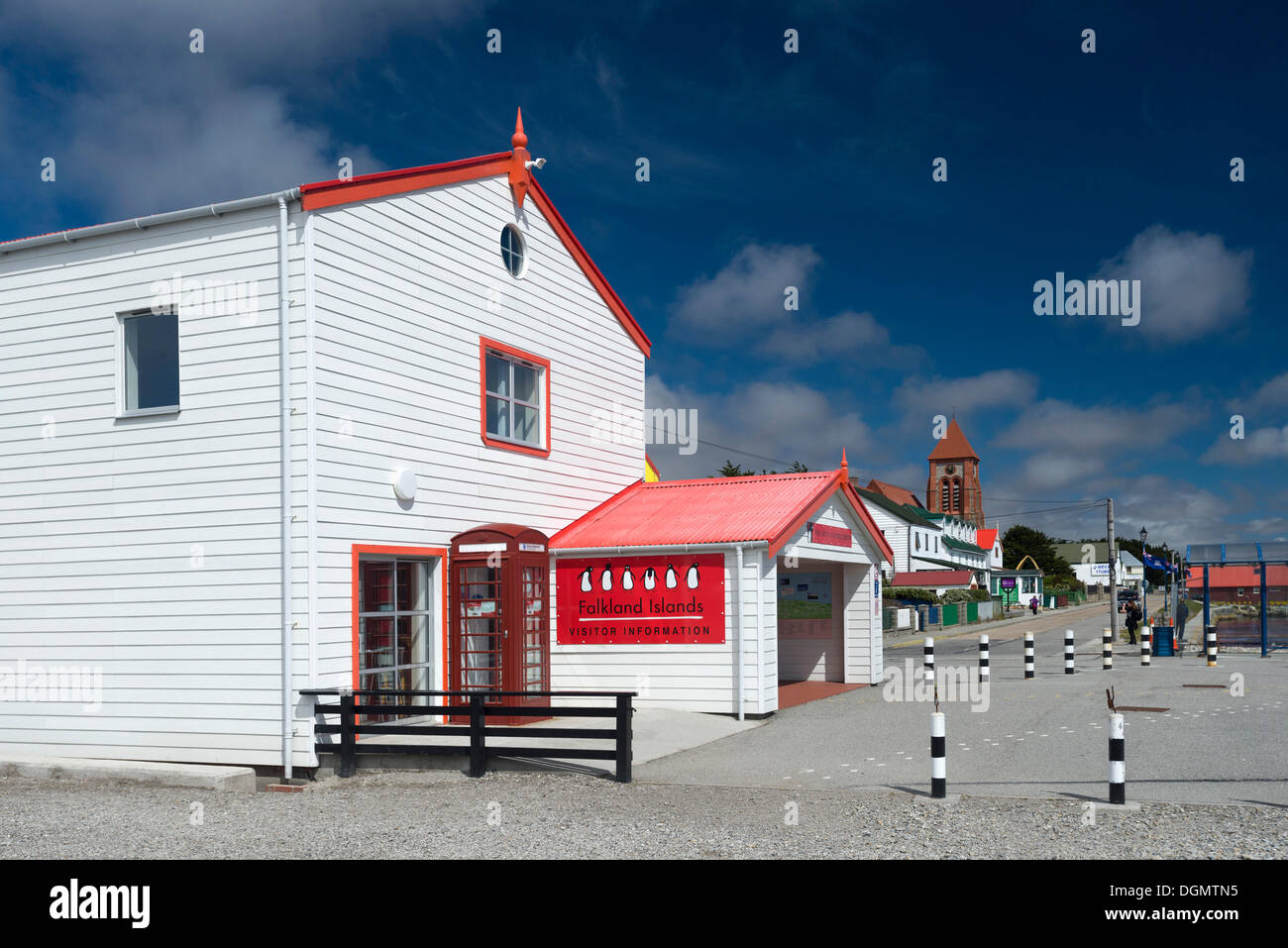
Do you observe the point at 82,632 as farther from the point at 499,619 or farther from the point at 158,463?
the point at 499,619

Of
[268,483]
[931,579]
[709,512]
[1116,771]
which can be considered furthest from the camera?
[931,579]

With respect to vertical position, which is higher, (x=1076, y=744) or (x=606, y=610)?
(x=606, y=610)

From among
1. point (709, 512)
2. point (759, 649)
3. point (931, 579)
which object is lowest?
point (931, 579)

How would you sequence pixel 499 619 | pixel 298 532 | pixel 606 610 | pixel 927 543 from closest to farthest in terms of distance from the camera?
pixel 298 532, pixel 499 619, pixel 606 610, pixel 927 543

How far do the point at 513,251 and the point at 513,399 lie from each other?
2275 mm

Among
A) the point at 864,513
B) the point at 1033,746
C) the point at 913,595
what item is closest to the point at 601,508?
the point at 864,513

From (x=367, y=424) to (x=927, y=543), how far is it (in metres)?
68.9

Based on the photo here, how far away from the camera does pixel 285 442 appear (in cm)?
1241

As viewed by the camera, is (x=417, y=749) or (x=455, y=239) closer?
(x=417, y=749)

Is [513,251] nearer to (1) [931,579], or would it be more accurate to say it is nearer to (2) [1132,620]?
(2) [1132,620]

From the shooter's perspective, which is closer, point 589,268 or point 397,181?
point 397,181

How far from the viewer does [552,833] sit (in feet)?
29.4

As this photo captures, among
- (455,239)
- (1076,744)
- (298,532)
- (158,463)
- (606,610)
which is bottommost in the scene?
(1076,744)
